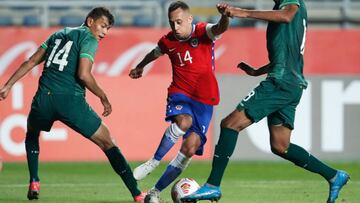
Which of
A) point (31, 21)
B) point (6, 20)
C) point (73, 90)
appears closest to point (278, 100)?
point (73, 90)

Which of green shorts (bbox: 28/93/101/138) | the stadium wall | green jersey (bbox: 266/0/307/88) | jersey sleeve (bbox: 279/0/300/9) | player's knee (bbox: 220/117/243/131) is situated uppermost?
jersey sleeve (bbox: 279/0/300/9)

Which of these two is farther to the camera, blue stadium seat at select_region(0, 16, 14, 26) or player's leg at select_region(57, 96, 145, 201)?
blue stadium seat at select_region(0, 16, 14, 26)

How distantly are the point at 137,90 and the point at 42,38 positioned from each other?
2356 millimetres

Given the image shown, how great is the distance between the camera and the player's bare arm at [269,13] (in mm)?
8836

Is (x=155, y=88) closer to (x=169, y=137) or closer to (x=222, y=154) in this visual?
(x=169, y=137)

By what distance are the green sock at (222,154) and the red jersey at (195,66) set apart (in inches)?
44.0

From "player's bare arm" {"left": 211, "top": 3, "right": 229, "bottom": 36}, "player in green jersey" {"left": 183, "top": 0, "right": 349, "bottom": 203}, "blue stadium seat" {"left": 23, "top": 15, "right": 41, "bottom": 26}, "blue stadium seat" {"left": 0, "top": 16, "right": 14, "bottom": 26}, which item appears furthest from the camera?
"blue stadium seat" {"left": 0, "top": 16, "right": 14, "bottom": 26}

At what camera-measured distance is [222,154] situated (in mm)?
9156

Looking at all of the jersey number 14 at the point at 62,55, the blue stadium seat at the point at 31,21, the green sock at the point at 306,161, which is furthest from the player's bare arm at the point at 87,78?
the blue stadium seat at the point at 31,21

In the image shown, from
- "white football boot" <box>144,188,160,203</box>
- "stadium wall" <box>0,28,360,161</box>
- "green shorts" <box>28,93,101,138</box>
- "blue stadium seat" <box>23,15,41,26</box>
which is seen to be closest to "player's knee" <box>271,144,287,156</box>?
"white football boot" <box>144,188,160,203</box>

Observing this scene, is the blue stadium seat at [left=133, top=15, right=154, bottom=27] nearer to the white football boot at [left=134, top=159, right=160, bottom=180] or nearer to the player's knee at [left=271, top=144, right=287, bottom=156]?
the white football boot at [left=134, top=159, right=160, bottom=180]

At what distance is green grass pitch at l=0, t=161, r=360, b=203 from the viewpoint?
35.0 ft

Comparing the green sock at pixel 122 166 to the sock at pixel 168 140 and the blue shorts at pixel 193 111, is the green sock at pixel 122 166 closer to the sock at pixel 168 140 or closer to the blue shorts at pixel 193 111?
the sock at pixel 168 140

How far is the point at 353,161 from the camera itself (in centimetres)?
1728
